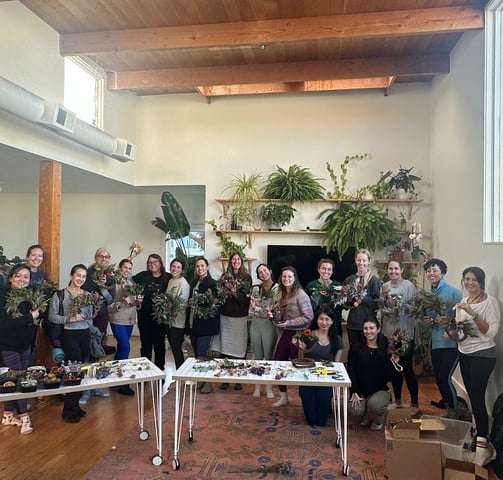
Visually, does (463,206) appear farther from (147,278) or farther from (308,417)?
(147,278)

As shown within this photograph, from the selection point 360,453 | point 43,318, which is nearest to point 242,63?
point 43,318

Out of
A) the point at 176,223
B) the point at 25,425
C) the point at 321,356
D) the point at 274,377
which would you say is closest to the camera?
the point at 274,377

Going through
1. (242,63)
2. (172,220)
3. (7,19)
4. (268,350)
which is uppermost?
(242,63)

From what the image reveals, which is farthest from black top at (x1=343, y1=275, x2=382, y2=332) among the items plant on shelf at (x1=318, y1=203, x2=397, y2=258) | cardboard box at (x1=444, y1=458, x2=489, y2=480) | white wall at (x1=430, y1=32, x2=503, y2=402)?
plant on shelf at (x1=318, y1=203, x2=397, y2=258)

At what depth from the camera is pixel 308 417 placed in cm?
357

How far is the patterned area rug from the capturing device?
9.27ft

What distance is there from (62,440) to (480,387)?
10.9ft

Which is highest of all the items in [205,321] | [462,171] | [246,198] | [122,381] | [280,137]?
[280,137]

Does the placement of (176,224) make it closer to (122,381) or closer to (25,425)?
(25,425)

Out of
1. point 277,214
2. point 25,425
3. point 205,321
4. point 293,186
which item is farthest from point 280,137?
point 25,425

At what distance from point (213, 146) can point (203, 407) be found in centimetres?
385

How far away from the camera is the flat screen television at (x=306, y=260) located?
5.70m

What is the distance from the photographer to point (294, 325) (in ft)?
12.4

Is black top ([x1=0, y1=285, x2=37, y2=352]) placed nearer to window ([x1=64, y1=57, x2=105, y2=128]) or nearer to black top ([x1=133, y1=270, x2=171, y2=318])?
black top ([x1=133, y1=270, x2=171, y2=318])
